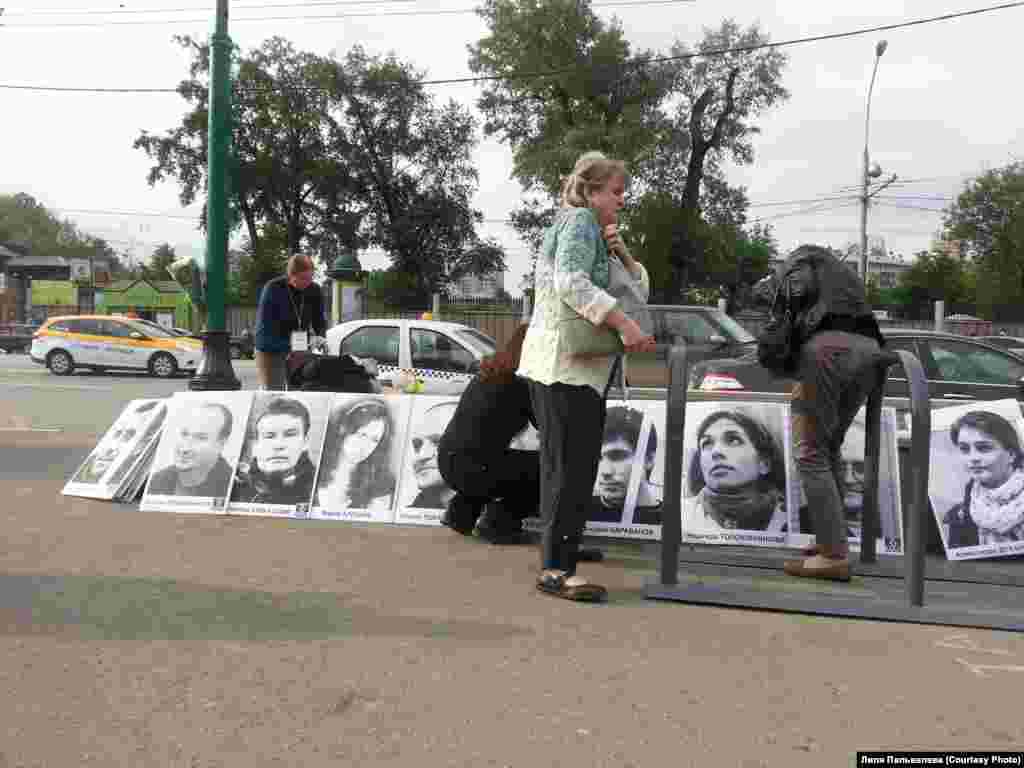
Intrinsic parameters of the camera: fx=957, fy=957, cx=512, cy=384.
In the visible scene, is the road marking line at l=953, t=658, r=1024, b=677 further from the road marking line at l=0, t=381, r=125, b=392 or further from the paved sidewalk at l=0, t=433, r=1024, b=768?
the road marking line at l=0, t=381, r=125, b=392

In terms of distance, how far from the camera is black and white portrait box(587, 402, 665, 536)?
5715 mm

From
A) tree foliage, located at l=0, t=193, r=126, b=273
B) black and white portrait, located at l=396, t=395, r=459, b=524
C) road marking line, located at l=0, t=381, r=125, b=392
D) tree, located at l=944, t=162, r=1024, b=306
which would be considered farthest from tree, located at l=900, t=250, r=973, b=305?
tree foliage, located at l=0, t=193, r=126, b=273

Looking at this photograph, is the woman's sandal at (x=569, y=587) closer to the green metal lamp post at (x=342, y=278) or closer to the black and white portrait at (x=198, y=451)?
the black and white portrait at (x=198, y=451)

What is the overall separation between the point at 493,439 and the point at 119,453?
312cm

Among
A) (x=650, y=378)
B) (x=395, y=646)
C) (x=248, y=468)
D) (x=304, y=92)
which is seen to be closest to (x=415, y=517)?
(x=248, y=468)

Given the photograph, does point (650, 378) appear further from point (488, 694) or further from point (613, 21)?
point (613, 21)

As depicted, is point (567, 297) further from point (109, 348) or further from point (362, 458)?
point (109, 348)

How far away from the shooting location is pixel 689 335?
1369 cm

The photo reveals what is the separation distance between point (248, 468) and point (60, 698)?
315cm

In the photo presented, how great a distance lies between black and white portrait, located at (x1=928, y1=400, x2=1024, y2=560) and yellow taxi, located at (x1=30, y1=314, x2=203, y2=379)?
71.2ft

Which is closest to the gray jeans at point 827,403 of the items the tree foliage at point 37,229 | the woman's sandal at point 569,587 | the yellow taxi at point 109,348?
the woman's sandal at point 569,587

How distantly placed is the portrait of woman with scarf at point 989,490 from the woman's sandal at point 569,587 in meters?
2.24

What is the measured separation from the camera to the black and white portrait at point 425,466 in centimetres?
596

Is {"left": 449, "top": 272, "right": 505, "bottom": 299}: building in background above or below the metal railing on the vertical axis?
above
